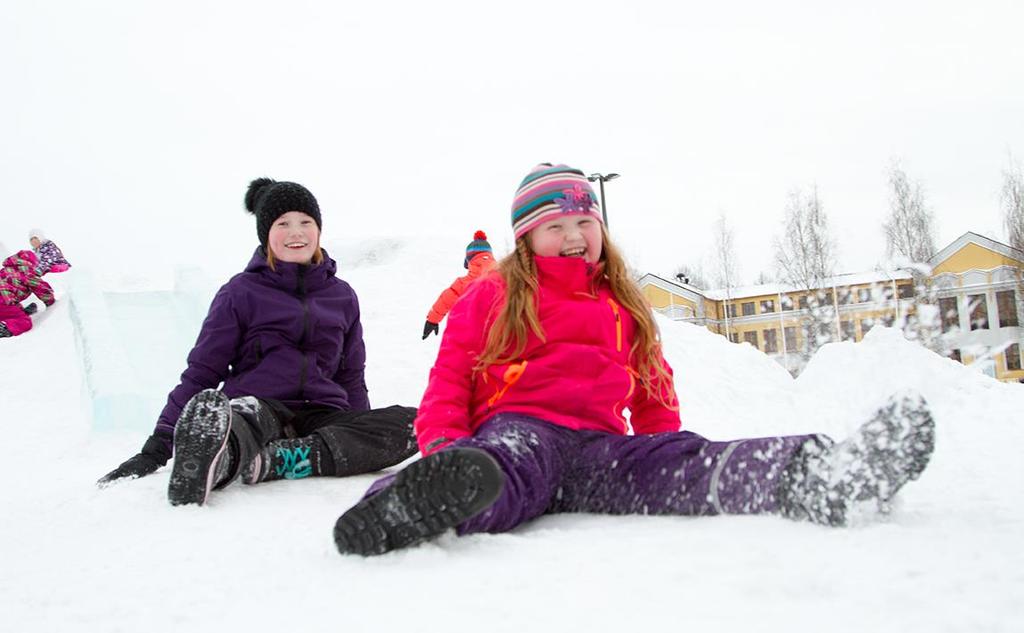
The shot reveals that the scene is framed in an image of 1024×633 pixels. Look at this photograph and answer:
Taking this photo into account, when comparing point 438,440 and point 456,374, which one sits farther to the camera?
point 456,374

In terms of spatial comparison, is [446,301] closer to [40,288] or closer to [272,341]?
[272,341]

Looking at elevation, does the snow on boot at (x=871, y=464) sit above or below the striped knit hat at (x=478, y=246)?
below

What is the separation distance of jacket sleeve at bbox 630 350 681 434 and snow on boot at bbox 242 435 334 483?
3.88 ft

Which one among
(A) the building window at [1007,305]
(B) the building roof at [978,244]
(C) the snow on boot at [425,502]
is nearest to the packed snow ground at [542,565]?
(C) the snow on boot at [425,502]

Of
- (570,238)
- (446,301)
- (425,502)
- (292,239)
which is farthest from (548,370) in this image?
(446,301)

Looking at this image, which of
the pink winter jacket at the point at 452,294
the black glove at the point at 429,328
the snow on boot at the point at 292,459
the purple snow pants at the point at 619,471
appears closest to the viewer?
the purple snow pants at the point at 619,471

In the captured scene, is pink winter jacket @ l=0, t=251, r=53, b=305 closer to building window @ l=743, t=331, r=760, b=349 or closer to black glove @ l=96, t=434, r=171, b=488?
black glove @ l=96, t=434, r=171, b=488

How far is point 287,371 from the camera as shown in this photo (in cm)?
305

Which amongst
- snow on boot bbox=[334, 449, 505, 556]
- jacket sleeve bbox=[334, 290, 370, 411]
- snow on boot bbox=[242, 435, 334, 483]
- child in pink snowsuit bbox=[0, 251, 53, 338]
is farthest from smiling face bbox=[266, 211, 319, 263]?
child in pink snowsuit bbox=[0, 251, 53, 338]

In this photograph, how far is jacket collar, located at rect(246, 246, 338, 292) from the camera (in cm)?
319

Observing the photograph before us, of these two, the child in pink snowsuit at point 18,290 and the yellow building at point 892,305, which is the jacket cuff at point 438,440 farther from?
the child in pink snowsuit at point 18,290

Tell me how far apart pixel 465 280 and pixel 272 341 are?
3.83 metres

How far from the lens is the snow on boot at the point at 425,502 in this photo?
4.76 ft

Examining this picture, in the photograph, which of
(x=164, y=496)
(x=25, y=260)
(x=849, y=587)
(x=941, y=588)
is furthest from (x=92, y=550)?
(x=25, y=260)
